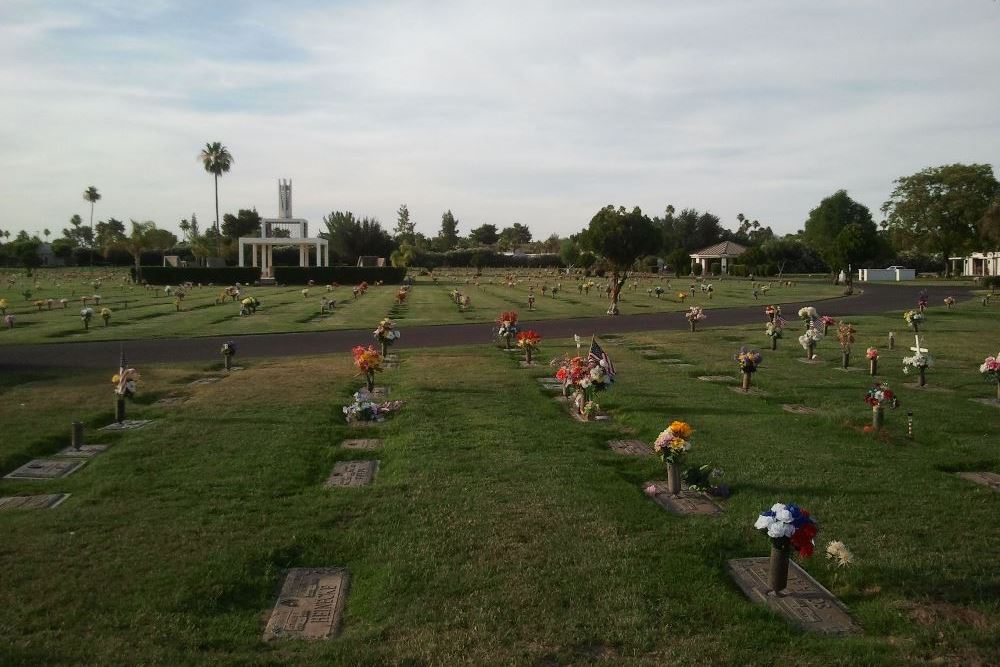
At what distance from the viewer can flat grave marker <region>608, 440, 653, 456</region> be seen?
421 inches

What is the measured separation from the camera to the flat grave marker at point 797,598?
18.7ft

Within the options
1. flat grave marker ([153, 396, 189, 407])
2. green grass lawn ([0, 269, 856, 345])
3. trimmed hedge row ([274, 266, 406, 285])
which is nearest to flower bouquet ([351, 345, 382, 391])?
flat grave marker ([153, 396, 189, 407])

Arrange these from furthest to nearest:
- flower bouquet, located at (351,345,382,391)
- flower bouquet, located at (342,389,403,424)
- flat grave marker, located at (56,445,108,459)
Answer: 1. flower bouquet, located at (351,345,382,391)
2. flower bouquet, located at (342,389,403,424)
3. flat grave marker, located at (56,445,108,459)

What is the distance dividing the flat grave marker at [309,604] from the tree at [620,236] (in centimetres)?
2698

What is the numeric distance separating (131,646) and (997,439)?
10933 millimetres

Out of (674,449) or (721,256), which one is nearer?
(674,449)

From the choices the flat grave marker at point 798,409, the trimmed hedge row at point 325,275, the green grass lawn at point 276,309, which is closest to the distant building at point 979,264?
the green grass lawn at point 276,309

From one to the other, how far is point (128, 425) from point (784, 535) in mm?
10129

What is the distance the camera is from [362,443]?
1130 cm

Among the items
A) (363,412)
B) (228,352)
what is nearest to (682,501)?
(363,412)

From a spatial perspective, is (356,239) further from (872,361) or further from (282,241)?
(872,361)

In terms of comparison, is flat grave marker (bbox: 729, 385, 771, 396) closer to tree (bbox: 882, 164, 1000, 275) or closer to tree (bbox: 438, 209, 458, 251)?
tree (bbox: 882, 164, 1000, 275)

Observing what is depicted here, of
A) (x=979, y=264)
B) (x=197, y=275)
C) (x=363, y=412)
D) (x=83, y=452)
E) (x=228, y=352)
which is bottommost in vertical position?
(x=83, y=452)

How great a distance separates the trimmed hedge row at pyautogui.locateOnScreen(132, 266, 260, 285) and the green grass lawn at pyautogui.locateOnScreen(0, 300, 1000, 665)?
51.7m
